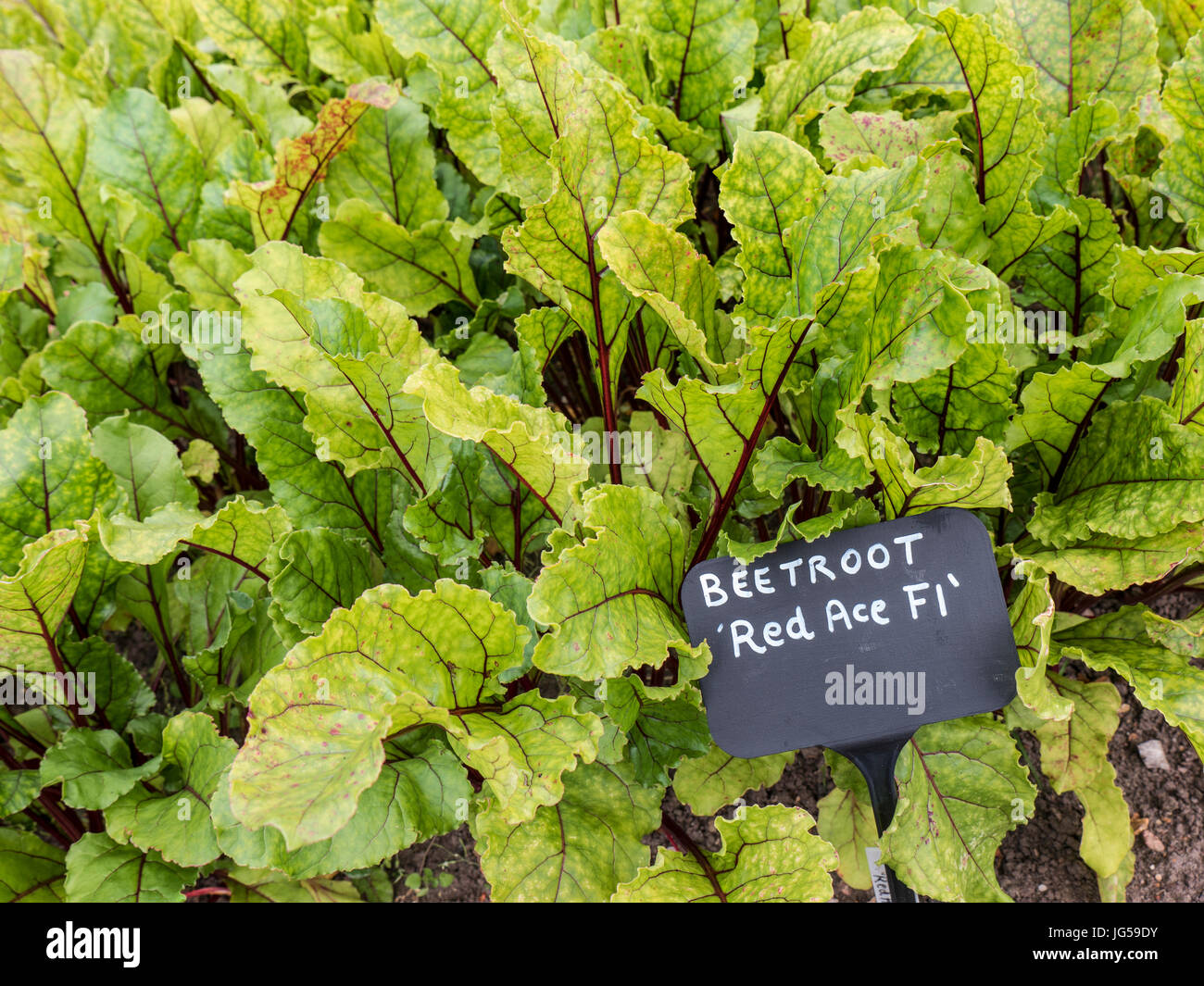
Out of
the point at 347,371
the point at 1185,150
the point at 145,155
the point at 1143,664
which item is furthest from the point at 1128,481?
the point at 145,155

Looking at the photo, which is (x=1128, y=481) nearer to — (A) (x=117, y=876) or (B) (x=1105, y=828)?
(B) (x=1105, y=828)

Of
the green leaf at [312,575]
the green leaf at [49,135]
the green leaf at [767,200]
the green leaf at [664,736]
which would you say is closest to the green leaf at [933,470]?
the green leaf at [767,200]

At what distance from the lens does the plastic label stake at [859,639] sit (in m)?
0.89

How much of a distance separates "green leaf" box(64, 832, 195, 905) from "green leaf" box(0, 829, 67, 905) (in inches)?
5.6

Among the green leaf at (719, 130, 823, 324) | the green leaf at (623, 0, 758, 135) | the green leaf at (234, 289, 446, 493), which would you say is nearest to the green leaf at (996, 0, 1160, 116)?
the green leaf at (623, 0, 758, 135)

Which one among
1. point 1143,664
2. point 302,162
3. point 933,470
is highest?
point 302,162

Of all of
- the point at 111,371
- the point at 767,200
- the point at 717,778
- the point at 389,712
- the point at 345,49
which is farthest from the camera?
the point at 345,49

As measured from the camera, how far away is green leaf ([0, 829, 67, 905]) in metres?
1.13

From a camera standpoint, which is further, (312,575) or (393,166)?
(393,166)

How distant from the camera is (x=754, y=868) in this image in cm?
92

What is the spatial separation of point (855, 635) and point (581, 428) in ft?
1.52

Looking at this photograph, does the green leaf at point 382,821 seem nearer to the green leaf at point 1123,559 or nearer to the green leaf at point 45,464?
the green leaf at point 45,464

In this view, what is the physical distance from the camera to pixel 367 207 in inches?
47.1

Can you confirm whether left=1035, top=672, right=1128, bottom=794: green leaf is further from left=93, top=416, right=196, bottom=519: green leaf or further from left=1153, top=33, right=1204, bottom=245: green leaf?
left=93, top=416, right=196, bottom=519: green leaf
